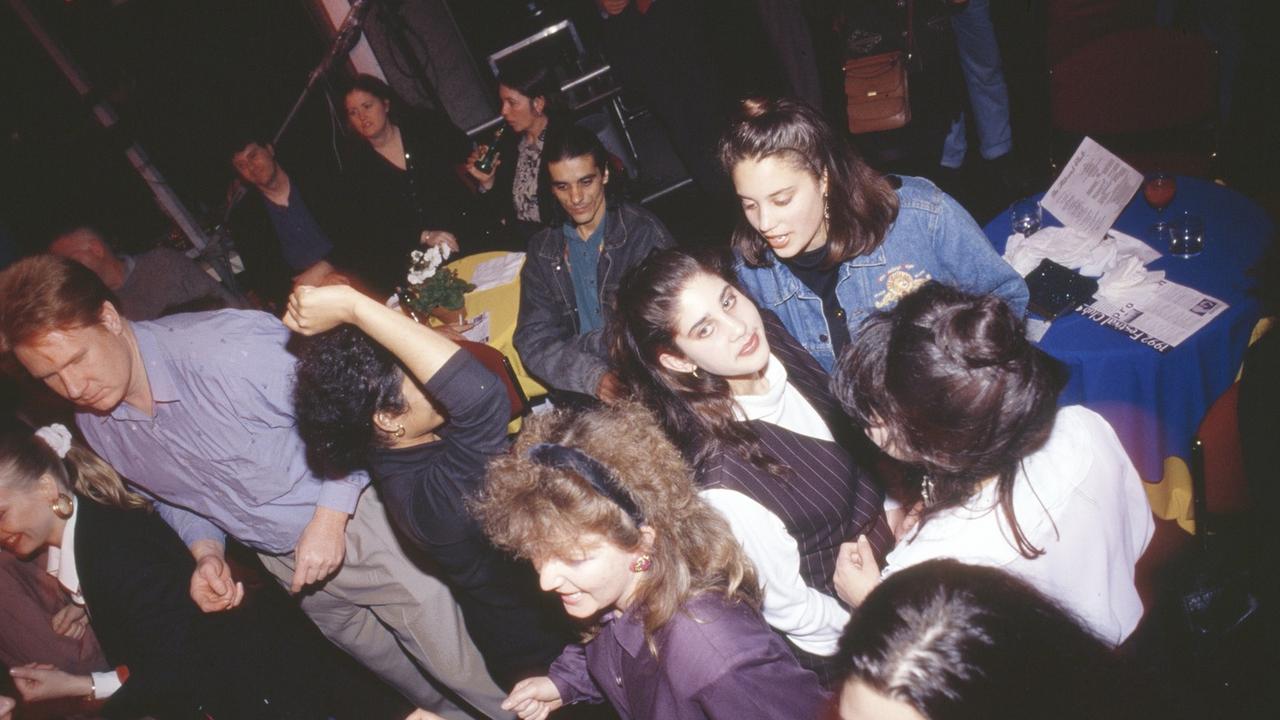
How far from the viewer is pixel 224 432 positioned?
2367 mm

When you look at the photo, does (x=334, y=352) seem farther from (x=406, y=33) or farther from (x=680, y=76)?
(x=406, y=33)

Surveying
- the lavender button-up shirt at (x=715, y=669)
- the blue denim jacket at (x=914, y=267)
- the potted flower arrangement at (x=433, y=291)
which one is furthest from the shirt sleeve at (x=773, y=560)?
the potted flower arrangement at (x=433, y=291)

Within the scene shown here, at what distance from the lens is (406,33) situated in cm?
689

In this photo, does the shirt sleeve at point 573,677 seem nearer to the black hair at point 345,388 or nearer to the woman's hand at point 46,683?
the black hair at point 345,388

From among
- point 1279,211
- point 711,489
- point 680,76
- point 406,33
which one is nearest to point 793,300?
point 711,489

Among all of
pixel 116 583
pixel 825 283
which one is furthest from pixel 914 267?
pixel 116 583

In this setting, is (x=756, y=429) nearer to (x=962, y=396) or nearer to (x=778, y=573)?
(x=778, y=573)

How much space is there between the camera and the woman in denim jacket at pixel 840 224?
215 cm

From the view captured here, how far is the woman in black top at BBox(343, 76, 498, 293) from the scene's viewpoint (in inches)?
195

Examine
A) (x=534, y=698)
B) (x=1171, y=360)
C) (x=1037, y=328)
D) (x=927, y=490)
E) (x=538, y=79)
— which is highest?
(x=538, y=79)

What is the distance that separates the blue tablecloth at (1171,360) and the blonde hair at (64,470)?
3.89 m

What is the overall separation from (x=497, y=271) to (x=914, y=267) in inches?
107

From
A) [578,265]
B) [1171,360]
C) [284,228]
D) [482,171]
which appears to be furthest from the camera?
[284,228]

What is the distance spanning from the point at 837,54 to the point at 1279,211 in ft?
10.8
